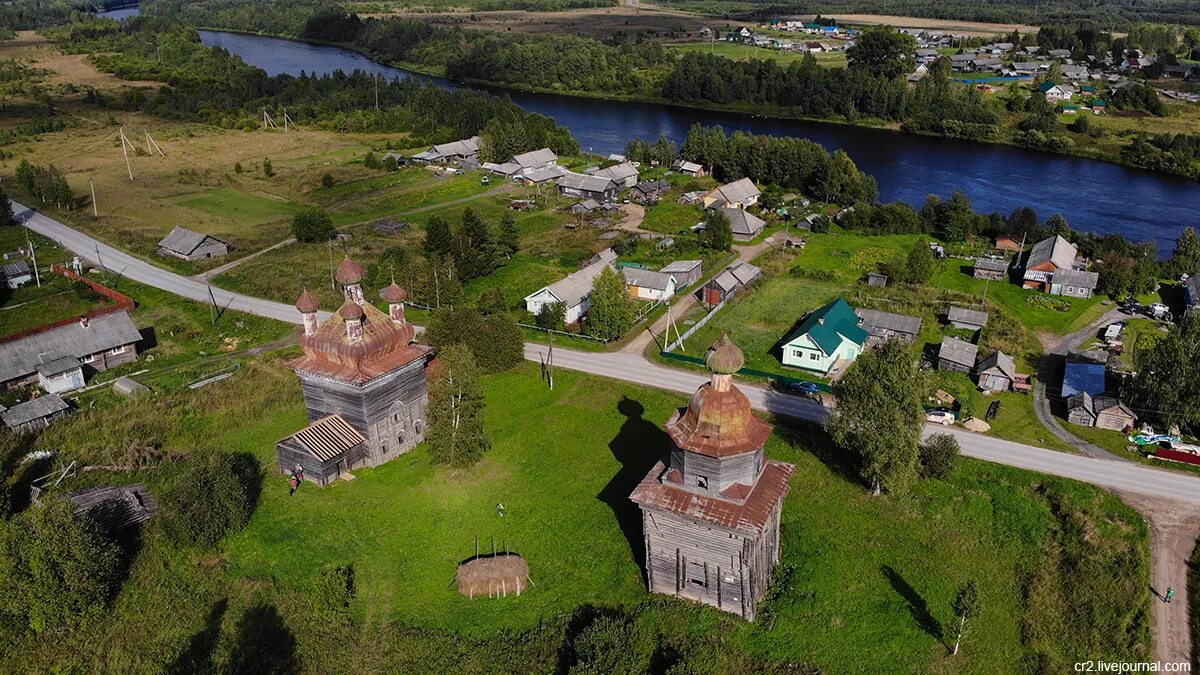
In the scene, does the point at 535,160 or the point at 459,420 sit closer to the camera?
the point at 459,420

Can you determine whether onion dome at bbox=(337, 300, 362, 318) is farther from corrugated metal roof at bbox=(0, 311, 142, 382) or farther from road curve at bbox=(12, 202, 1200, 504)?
corrugated metal roof at bbox=(0, 311, 142, 382)

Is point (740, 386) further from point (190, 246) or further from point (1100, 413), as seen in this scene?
point (190, 246)

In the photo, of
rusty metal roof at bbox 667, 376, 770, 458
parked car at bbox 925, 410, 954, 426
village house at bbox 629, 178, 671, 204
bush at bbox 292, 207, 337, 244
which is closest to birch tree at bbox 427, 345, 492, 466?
rusty metal roof at bbox 667, 376, 770, 458

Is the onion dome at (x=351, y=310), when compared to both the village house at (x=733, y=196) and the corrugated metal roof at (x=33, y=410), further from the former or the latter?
the village house at (x=733, y=196)

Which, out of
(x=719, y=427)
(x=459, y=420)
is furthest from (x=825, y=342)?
(x=719, y=427)

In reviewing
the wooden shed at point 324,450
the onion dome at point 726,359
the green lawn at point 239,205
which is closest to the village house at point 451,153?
the green lawn at point 239,205
